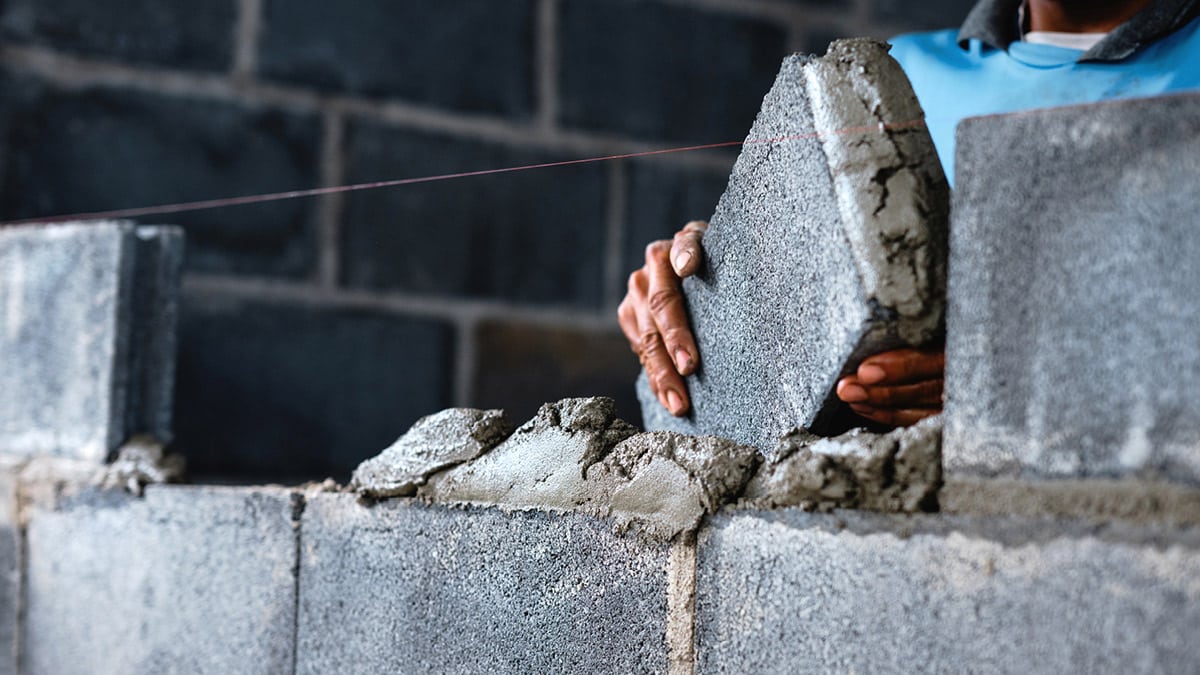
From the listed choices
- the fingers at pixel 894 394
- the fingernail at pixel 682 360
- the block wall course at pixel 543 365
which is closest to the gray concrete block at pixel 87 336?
the fingernail at pixel 682 360

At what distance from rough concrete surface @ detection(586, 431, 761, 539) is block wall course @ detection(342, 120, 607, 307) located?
2997 mm

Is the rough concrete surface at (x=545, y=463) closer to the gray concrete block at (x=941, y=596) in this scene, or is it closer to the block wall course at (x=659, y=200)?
the gray concrete block at (x=941, y=596)

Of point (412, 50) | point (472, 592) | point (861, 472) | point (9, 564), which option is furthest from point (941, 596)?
point (412, 50)

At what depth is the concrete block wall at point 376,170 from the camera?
411 centimetres

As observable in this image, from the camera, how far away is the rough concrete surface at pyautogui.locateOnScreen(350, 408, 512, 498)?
1.95 meters

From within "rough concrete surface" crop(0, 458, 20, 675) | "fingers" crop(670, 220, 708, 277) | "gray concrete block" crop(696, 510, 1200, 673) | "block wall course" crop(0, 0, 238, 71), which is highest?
"block wall course" crop(0, 0, 238, 71)

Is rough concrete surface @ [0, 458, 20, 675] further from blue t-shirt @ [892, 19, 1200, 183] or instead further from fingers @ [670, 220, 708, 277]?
blue t-shirt @ [892, 19, 1200, 183]

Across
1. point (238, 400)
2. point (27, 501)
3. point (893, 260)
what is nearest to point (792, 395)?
point (893, 260)

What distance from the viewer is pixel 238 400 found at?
14.2ft

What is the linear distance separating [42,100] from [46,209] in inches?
14.6

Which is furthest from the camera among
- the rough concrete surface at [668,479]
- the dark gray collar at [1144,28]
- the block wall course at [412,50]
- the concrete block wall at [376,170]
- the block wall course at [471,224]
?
the block wall course at [471,224]

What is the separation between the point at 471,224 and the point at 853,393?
337cm

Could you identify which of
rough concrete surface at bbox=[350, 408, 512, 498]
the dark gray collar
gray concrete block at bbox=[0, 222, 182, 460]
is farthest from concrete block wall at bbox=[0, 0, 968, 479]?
the dark gray collar

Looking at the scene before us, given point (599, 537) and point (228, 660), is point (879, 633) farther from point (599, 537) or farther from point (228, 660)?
point (228, 660)
